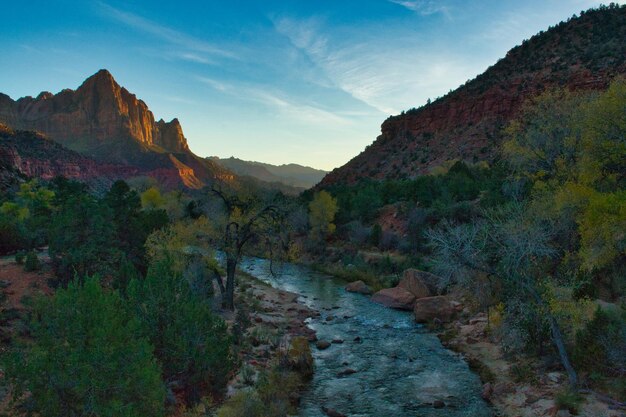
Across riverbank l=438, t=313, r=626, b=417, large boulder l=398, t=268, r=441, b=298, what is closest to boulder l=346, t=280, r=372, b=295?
large boulder l=398, t=268, r=441, b=298

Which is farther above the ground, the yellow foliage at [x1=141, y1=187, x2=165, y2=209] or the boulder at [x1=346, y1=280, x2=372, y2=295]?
the yellow foliage at [x1=141, y1=187, x2=165, y2=209]

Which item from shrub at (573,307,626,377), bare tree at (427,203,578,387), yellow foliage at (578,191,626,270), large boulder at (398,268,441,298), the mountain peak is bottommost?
large boulder at (398,268,441,298)

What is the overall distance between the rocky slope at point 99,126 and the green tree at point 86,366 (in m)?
145

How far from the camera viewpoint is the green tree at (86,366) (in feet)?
27.4

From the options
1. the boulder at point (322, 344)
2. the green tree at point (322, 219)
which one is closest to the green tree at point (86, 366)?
the boulder at point (322, 344)

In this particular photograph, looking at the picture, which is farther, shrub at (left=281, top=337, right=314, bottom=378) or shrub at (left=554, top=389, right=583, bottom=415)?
shrub at (left=281, top=337, right=314, bottom=378)

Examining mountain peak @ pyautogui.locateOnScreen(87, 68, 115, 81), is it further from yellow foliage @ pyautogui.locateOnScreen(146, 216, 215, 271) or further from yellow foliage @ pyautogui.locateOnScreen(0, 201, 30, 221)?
yellow foliage @ pyautogui.locateOnScreen(146, 216, 215, 271)

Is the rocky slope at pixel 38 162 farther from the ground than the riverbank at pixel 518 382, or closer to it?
farther from the ground

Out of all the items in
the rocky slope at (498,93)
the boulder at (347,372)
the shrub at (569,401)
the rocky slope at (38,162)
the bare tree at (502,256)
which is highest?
the rocky slope at (498,93)

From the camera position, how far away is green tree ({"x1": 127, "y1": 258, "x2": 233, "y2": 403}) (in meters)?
12.3

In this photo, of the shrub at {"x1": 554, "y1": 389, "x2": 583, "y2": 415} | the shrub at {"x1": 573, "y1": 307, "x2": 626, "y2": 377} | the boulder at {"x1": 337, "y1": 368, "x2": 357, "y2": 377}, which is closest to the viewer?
the shrub at {"x1": 554, "y1": 389, "x2": 583, "y2": 415}

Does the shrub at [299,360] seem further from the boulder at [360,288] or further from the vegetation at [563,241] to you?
the boulder at [360,288]

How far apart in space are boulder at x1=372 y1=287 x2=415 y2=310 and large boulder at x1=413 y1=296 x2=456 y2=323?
2.48 m

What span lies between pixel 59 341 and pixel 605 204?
671 inches
